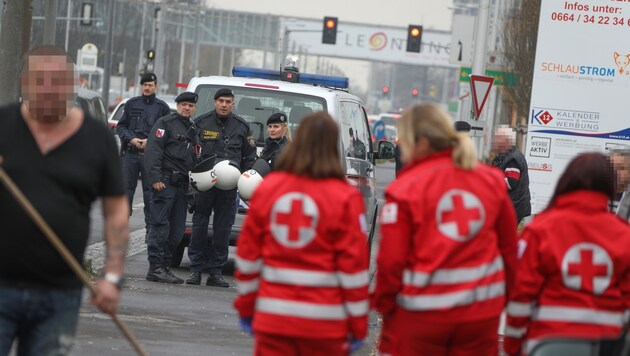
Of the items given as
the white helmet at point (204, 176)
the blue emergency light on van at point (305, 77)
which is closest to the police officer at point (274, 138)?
the white helmet at point (204, 176)

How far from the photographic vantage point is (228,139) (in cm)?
1346

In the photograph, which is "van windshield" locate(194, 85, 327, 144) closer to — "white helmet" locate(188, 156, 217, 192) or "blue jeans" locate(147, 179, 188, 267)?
"blue jeans" locate(147, 179, 188, 267)

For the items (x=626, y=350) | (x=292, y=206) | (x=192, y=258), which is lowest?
(x=192, y=258)

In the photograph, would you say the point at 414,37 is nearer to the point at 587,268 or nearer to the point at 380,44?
the point at 587,268

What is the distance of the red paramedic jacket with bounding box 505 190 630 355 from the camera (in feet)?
20.3

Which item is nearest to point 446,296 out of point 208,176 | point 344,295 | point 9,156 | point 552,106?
point 344,295

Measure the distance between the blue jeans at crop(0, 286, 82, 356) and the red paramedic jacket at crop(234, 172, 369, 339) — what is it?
2.51 ft

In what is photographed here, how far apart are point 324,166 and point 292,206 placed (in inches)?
8.5

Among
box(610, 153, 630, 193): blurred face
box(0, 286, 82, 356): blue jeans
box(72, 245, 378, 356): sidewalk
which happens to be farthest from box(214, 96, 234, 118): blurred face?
box(0, 286, 82, 356): blue jeans

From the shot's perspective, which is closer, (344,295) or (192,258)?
(344,295)

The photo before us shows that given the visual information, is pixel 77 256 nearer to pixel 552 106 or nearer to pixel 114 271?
pixel 114 271

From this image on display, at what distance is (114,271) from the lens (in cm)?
580

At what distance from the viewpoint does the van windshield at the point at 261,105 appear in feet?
48.2

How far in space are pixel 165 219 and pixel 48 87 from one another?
25.3 ft
